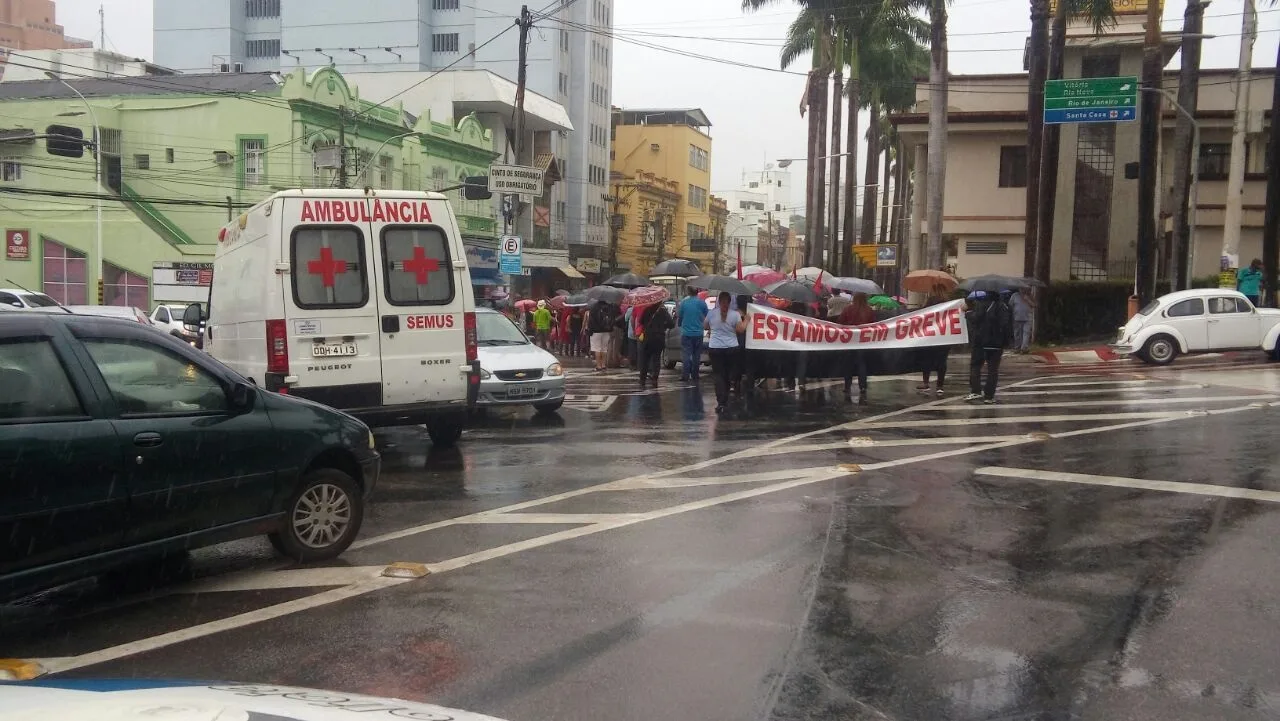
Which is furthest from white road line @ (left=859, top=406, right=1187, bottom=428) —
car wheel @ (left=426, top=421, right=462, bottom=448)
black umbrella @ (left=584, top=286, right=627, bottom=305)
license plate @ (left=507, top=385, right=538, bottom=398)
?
black umbrella @ (left=584, top=286, right=627, bottom=305)

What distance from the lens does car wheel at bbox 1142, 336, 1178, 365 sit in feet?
74.8

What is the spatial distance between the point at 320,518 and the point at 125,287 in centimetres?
4080

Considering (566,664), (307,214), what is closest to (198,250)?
(307,214)

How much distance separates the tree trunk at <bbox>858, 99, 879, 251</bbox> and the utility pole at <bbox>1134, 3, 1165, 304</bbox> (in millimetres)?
22054

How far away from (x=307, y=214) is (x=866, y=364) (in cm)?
945

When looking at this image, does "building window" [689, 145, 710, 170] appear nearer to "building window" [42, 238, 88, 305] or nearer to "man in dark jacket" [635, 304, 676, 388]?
"building window" [42, 238, 88, 305]

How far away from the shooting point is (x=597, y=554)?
742 centimetres

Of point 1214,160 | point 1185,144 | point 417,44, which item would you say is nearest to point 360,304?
point 1185,144

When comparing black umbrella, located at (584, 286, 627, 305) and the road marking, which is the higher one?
black umbrella, located at (584, 286, 627, 305)

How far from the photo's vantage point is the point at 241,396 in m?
6.71

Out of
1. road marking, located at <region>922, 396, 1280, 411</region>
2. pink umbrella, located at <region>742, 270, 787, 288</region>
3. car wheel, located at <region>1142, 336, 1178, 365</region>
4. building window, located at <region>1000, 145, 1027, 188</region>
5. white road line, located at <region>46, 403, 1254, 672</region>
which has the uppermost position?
building window, located at <region>1000, 145, 1027, 188</region>

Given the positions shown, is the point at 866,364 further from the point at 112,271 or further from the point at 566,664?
the point at 112,271

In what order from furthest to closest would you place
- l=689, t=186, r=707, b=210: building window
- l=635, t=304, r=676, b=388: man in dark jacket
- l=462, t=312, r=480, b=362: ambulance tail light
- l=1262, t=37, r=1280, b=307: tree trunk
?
l=689, t=186, r=707, b=210: building window < l=1262, t=37, r=1280, b=307: tree trunk < l=635, t=304, r=676, b=388: man in dark jacket < l=462, t=312, r=480, b=362: ambulance tail light

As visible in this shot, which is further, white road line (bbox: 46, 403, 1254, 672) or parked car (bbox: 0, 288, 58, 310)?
parked car (bbox: 0, 288, 58, 310)
